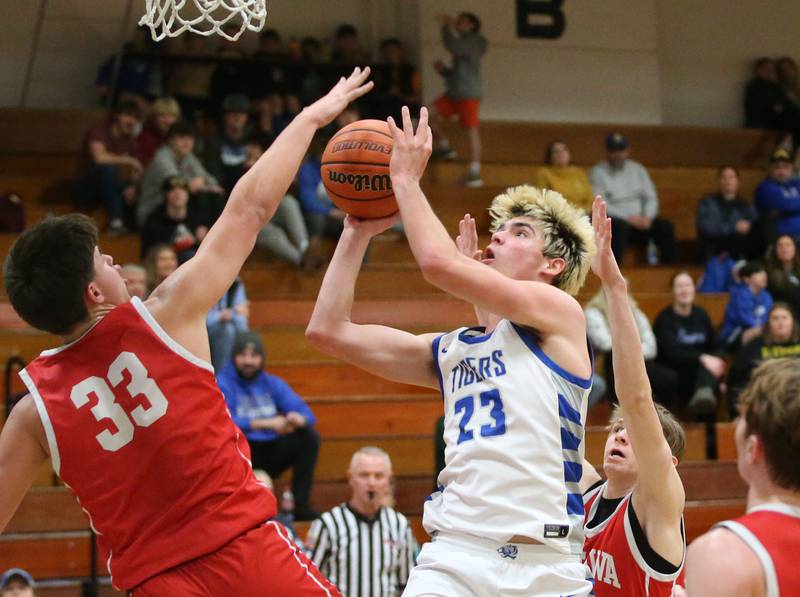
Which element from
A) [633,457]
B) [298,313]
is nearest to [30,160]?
[298,313]

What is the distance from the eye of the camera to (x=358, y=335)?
3.92 meters

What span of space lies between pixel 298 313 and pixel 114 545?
6970mm

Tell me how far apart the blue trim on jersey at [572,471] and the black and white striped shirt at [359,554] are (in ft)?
12.3

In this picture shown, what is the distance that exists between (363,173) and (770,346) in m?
6.37

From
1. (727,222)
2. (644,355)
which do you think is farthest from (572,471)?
(727,222)

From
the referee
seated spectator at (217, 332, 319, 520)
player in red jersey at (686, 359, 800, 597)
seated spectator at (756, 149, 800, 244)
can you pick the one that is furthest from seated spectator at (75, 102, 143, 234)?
player in red jersey at (686, 359, 800, 597)

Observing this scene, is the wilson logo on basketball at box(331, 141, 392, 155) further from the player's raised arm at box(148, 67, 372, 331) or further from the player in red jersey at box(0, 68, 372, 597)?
the player in red jersey at box(0, 68, 372, 597)

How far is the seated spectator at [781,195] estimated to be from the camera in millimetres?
11844

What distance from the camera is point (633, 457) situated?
3.96 m

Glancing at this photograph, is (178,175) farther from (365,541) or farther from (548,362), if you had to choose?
(548,362)

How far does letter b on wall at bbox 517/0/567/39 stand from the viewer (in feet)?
45.2

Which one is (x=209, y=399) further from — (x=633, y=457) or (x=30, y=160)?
(x=30, y=160)

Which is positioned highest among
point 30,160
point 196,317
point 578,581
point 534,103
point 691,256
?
point 534,103

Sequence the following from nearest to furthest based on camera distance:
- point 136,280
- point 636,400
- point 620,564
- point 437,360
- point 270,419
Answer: point 636,400 → point 437,360 → point 620,564 → point 270,419 → point 136,280
